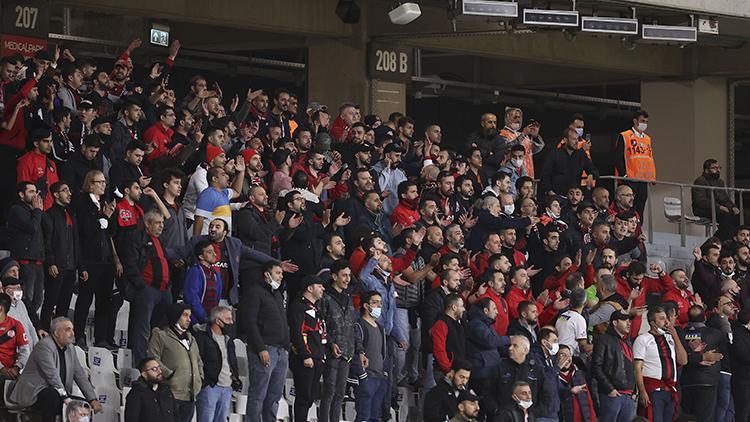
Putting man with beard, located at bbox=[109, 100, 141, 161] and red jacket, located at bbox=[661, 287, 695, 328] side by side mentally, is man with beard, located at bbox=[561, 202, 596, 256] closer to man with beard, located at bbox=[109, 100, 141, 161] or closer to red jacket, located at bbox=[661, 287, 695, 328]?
red jacket, located at bbox=[661, 287, 695, 328]

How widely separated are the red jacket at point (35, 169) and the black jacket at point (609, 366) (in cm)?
559

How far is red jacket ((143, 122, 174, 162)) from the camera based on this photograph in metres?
16.7

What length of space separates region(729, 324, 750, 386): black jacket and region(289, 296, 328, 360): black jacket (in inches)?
209

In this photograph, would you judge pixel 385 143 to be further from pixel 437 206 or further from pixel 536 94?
pixel 536 94

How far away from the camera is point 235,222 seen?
16.0m

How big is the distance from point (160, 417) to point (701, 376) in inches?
267

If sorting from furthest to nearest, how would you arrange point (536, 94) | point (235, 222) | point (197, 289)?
point (536, 94)
point (235, 222)
point (197, 289)

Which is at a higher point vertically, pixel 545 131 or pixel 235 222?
pixel 545 131

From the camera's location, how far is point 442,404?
51.4 ft

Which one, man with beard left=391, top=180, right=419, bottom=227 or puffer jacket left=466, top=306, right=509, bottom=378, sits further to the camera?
man with beard left=391, top=180, right=419, bottom=227

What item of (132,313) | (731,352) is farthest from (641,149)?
(132,313)

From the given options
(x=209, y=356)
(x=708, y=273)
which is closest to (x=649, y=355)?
(x=708, y=273)

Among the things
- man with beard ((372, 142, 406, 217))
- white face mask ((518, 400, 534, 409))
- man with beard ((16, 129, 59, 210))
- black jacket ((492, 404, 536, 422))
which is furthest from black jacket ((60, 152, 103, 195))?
white face mask ((518, 400, 534, 409))

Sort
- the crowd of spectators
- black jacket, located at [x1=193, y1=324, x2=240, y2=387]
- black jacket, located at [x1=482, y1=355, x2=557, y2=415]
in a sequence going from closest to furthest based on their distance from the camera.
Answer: black jacket, located at [x1=193, y1=324, x2=240, y2=387] → the crowd of spectators → black jacket, located at [x1=482, y1=355, x2=557, y2=415]
